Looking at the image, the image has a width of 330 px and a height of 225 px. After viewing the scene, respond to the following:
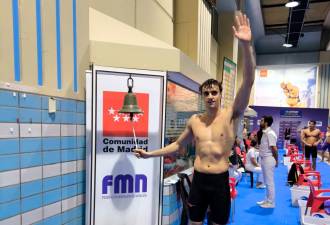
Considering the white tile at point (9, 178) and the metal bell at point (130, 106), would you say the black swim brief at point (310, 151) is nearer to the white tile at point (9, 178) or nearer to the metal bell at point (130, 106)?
the metal bell at point (130, 106)

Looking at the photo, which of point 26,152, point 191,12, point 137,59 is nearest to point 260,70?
point 191,12

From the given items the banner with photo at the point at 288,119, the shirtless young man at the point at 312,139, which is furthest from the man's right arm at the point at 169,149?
the banner with photo at the point at 288,119

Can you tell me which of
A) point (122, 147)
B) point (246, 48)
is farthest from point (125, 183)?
point (246, 48)

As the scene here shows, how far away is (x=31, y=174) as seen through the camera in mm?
2057

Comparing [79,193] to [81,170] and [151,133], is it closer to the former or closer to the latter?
[81,170]

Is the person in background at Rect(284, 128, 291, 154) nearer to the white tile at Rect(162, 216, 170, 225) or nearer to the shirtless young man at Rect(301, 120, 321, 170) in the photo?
the shirtless young man at Rect(301, 120, 321, 170)

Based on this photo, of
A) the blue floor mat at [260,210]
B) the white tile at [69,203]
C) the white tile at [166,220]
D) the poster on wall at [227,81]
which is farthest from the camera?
the poster on wall at [227,81]

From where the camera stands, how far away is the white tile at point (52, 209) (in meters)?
2.23

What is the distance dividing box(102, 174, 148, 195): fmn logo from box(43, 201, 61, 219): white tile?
41 cm

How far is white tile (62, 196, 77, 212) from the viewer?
2.44 meters

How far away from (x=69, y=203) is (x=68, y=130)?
639 mm

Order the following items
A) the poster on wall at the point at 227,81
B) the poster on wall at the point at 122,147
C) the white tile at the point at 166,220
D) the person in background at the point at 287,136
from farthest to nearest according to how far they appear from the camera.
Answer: the person in background at the point at 287,136, the poster on wall at the point at 227,81, the white tile at the point at 166,220, the poster on wall at the point at 122,147

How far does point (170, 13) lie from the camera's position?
200 inches

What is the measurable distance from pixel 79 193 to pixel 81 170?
21 cm
